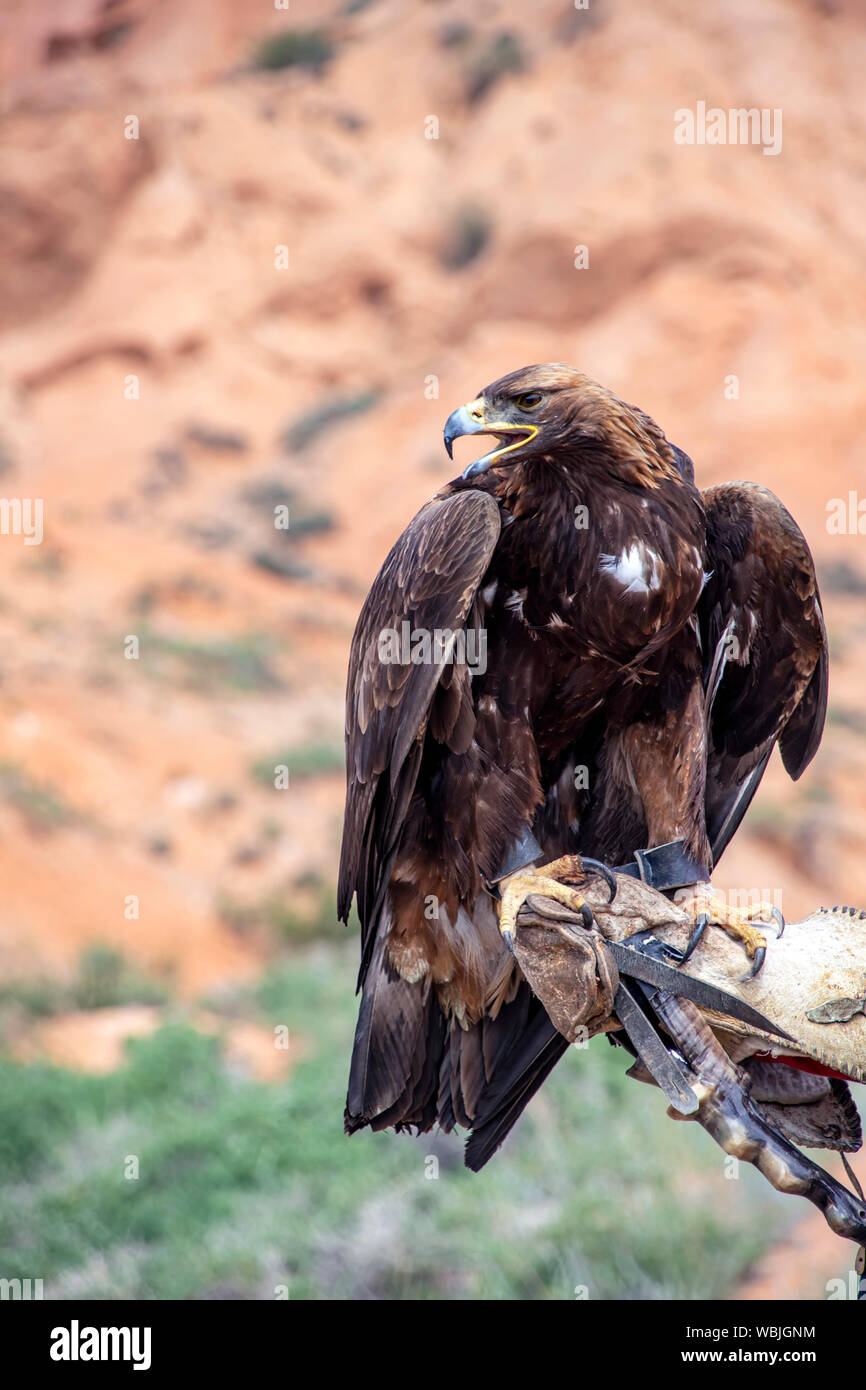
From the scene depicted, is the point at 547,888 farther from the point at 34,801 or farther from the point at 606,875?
the point at 34,801

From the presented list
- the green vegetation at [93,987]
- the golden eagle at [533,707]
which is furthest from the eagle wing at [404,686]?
the green vegetation at [93,987]

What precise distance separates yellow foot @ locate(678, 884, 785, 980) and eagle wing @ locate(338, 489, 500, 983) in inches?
27.8

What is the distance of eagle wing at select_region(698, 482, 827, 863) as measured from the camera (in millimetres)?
3371

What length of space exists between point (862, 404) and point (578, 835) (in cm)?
1800

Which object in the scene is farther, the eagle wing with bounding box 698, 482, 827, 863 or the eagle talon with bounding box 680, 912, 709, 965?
the eagle wing with bounding box 698, 482, 827, 863

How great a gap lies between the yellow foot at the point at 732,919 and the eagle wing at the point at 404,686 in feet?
2.31

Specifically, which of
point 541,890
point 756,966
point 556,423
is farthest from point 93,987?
point 556,423

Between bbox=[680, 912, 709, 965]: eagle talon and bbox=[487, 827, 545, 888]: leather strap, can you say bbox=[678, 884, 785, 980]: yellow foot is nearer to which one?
bbox=[680, 912, 709, 965]: eagle talon

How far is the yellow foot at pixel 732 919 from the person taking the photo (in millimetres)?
3074

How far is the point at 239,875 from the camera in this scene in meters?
13.4

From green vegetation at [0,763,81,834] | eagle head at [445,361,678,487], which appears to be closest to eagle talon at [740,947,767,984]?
eagle head at [445,361,678,487]

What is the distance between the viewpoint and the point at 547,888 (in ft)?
10.4

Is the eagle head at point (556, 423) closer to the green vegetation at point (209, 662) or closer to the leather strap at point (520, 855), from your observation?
the leather strap at point (520, 855)

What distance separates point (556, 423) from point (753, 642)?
2.90 feet
